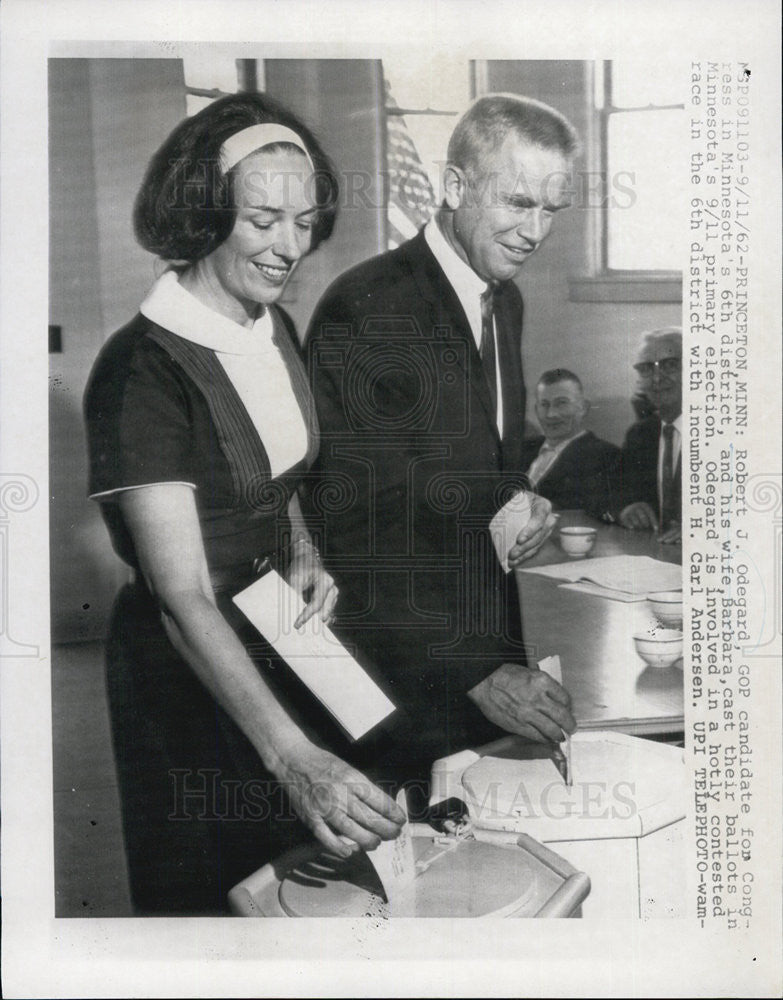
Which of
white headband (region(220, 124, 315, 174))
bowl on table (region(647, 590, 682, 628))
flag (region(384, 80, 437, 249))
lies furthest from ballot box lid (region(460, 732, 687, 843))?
white headband (region(220, 124, 315, 174))

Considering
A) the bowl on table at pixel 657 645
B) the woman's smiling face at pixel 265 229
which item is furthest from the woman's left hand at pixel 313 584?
the bowl on table at pixel 657 645

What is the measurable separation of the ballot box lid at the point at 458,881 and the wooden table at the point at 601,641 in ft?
0.93

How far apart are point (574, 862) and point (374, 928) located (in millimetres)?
393

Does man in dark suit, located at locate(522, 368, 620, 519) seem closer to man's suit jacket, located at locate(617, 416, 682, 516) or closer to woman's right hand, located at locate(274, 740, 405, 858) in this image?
man's suit jacket, located at locate(617, 416, 682, 516)

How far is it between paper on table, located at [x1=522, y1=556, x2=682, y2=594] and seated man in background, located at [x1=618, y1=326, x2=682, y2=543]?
6 cm

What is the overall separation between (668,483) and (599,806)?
62cm

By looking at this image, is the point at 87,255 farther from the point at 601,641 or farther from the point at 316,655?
the point at 601,641

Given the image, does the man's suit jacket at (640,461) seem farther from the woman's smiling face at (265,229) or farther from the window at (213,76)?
the window at (213,76)

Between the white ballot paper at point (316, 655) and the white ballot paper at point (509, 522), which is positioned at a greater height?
the white ballot paper at point (509, 522)

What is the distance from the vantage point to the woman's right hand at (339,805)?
5.83ft

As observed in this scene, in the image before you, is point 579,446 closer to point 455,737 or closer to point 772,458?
point 772,458

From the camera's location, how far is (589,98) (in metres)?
1.78

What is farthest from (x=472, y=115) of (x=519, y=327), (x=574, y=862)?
(x=574, y=862)

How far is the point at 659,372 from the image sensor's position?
5.89 feet
